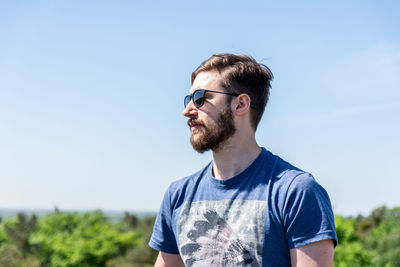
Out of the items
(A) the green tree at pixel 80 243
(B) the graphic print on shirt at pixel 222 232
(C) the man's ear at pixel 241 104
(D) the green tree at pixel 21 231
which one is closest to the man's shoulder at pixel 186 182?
(B) the graphic print on shirt at pixel 222 232

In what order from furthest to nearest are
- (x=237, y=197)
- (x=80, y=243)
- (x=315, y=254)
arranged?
(x=80, y=243)
(x=237, y=197)
(x=315, y=254)

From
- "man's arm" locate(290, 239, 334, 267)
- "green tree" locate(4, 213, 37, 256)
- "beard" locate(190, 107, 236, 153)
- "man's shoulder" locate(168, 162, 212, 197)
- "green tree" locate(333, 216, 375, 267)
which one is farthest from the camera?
"green tree" locate(4, 213, 37, 256)

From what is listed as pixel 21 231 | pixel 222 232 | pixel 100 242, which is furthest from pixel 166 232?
pixel 21 231

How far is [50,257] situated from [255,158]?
39.9 m

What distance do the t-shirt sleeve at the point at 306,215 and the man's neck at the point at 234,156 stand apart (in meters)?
0.36

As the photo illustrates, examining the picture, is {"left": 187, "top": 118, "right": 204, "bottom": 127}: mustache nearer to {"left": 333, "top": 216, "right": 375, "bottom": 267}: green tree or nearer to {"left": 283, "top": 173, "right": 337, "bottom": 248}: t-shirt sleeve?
{"left": 283, "top": 173, "right": 337, "bottom": 248}: t-shirt sleeve

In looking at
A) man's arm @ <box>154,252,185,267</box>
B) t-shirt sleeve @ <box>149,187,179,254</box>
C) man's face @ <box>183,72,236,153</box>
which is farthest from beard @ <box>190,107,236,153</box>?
man's arm @ <box>154,252,185,267</box>

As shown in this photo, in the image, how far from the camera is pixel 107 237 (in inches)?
1603

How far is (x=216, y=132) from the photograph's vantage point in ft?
8.79

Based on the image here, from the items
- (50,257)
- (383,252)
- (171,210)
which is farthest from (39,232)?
(171,210)

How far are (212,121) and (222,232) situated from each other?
578 mm

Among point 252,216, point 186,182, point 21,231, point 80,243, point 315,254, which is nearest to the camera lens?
point 315,254

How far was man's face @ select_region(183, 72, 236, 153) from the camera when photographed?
2691 millimetres

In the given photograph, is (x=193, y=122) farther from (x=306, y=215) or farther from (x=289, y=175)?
(x=306, y=215)
